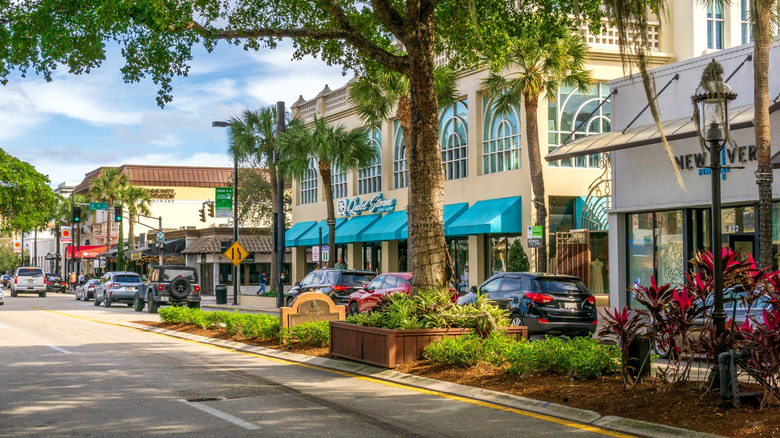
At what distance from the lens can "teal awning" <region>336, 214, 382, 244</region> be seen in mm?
42344

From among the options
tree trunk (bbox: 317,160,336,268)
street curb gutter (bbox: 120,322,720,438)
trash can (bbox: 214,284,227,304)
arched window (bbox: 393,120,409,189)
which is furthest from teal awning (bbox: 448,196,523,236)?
street curb gutter (bbox: 120,322,720,438)

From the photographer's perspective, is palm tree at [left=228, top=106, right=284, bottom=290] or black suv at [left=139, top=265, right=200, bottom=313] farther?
palm tree at [left=228, top=106, right=284, bottom=290]

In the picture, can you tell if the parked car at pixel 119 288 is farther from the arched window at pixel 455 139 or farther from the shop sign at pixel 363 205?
the arched window at pixel 455 139

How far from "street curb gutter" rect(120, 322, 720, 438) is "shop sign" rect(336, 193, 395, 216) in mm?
24920

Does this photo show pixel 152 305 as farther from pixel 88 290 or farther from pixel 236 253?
pixel 88 290

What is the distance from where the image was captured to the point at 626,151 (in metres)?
23.2

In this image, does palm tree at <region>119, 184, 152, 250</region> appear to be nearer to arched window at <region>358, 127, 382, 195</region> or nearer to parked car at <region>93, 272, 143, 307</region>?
parked car at <region>93, 272, 143, 307</region>

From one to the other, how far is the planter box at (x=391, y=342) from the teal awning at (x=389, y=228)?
957 inches

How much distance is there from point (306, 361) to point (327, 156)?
81.0ft

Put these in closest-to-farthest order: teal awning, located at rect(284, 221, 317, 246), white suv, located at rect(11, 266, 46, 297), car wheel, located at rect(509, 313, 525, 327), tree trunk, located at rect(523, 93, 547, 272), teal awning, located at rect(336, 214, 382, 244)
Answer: car wheel, located at rect(509, 313, 525, 327) → tree trunk, located at rect(523, 93, 547, 272) → teal awning, located at rect(336, 214, 382, 244) → teal awning, located at rect(284, 221, 317, 246) → white suv, located at rect(11, 266, 46, 297)

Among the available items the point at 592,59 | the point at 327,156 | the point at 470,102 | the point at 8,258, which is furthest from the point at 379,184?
the point at 8,258

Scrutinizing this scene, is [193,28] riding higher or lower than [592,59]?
lower

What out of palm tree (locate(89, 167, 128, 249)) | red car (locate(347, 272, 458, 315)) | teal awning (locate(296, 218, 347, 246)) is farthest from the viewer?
palm tree (locate(89, 167, 128, 249))

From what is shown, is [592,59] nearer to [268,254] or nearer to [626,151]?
[626,151]
